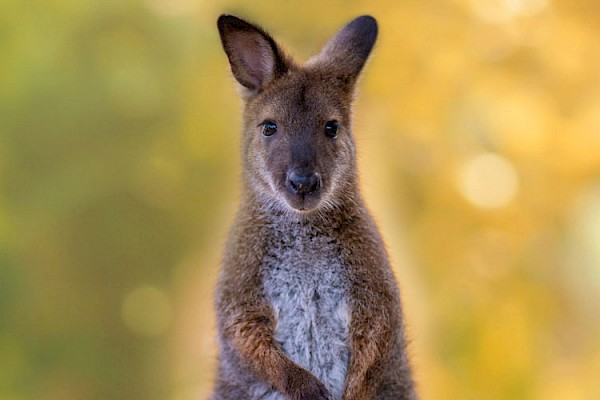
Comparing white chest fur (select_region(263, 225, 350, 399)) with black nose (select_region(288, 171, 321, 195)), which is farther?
white chest fur (select_region(263, 225, 350, 399))

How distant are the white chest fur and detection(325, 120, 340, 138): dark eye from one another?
0.38m

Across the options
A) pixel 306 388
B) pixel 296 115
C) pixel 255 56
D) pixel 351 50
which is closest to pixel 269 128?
pixel 296 115

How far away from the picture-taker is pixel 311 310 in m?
3.79

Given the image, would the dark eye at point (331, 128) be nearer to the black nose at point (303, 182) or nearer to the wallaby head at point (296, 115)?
the wallaby head at point (296, 115)

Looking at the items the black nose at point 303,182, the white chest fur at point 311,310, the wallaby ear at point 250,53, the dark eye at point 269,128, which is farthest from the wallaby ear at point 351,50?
the white chest fur at point 311,310

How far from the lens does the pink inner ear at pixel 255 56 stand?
382 cm

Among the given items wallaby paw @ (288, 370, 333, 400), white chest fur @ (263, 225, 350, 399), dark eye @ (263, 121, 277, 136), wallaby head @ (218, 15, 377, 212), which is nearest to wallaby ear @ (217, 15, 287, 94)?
wallaby head @ (218, 15, 377, 212)

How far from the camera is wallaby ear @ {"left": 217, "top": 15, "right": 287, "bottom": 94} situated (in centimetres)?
379

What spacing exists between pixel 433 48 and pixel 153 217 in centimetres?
159

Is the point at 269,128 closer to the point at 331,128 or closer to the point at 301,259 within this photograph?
the point at 331,128

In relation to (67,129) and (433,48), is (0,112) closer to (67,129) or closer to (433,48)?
(67,129)

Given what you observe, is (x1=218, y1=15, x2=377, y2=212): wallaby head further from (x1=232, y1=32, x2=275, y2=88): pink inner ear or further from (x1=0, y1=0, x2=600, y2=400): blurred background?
(x1=0, y1=0, x2=600, y2=400): blurred background

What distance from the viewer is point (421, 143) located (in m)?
5.59

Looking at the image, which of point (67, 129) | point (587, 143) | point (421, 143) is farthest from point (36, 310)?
point (587, 143)
